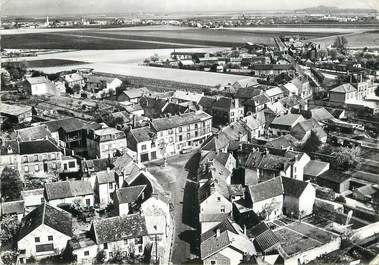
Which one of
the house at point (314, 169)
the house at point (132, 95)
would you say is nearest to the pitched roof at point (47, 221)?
the house at point (314, 169)

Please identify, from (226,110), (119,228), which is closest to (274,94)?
(226,110)

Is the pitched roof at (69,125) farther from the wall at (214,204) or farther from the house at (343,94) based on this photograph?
the house at (343,94)

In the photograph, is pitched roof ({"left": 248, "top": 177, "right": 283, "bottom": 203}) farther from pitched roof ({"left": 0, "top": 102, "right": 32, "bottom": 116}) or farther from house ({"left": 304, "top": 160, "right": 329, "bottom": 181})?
pitched roof ({"left": 0, "top": 102, "right": 32, "bottom": 116})

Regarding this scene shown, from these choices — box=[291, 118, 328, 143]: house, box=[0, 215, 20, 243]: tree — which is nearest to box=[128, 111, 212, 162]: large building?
box=[291, 118, 328, 143]: house

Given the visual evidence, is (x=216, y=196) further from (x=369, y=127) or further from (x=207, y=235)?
(x=369, y=127)

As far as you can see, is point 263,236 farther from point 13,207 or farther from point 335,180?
point 13,207

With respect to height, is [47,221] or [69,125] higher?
[69,125]

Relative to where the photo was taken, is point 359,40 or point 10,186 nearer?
point 10,186
